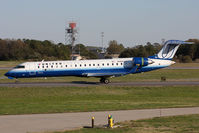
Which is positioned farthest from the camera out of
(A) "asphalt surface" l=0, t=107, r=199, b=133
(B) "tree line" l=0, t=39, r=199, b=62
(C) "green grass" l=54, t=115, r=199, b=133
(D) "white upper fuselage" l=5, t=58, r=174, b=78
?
(B) "tree line" l=0, t=39, r=199, b=62

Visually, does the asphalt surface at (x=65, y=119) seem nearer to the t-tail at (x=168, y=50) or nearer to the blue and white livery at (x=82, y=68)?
the blue and white livery at (x=82, y=68)

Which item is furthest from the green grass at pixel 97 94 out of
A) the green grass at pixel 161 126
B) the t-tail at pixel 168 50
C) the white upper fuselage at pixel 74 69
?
the green grass at pixel 161 126

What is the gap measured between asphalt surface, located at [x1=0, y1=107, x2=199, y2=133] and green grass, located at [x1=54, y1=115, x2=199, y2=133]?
1138 millimetres

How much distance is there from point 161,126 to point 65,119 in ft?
18.0

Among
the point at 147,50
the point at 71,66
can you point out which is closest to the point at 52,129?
the point at 71,66

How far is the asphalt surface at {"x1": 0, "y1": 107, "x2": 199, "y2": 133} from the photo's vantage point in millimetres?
16406

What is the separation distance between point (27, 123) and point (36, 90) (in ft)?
55.9

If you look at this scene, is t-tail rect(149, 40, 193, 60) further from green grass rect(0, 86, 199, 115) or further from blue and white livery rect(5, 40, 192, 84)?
green grass rect(0, 86, 199, 115)

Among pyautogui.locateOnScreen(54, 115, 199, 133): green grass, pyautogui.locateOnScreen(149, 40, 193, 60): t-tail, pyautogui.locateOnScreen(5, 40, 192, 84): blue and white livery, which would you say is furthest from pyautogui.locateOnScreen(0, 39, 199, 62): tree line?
pyautogui.locateOnScreen(54, 115, 199, 133): green grass

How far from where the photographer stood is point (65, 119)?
1873 cm

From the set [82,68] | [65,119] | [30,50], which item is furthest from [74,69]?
[30,50]

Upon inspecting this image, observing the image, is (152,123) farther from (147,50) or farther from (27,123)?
(147,50)

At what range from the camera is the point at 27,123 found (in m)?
17.5

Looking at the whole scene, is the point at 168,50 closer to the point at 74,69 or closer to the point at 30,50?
the point at 74,69
